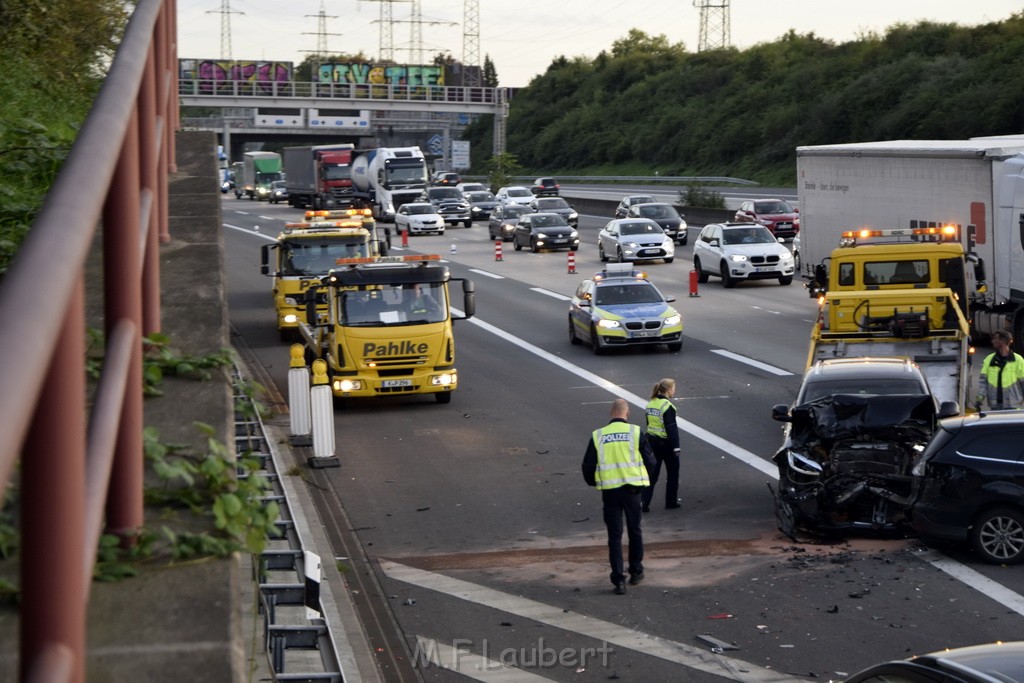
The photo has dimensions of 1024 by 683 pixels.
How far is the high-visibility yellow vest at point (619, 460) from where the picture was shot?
1284 cm

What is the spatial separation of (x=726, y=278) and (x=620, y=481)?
29.2 meters

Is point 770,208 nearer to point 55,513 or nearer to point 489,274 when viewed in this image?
point 489,274

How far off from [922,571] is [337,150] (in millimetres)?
70920

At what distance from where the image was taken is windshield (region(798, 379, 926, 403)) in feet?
54.2

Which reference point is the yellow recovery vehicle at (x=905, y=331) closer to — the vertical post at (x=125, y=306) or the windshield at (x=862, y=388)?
the windshield at (x=862, y=388)

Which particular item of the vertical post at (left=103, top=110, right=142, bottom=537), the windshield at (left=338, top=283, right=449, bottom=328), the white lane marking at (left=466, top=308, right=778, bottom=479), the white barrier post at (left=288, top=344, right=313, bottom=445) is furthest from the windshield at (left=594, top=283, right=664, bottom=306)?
the vertical post at (left=103, top=110, right=142, bottom=537)

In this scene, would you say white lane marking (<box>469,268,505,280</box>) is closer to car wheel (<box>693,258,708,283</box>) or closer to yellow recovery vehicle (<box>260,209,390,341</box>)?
car wheel (<box>693,258,708,283</box>)

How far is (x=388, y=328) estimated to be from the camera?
77.2 feet

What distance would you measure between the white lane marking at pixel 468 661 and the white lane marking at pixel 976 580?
4082 millimetres

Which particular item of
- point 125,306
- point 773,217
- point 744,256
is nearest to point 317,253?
point 744,256

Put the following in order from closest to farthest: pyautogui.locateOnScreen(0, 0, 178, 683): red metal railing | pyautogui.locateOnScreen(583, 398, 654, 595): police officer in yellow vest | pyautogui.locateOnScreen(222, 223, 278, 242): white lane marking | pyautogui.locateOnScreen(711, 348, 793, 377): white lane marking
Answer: pyautogui.locateOnScreen(0, 0, 178, 683): red metal railing, pyautogui.locateOnScreen(583, 398, 654, 595): police officer in yellow vest, pyautogui.locateOnScreen(711, 348, 793, 377): white lane marking, pyautogui.locateOnScreen(222, 223, 278, 242): white lane marking

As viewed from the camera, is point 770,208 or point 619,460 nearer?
point 619,460

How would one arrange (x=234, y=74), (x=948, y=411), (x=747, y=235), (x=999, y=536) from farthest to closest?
(x=234, y=74), (x=747, y=235), (x=948, y=411), (x=999, y=536)

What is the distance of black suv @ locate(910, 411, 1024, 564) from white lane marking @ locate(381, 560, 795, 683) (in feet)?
11.4
